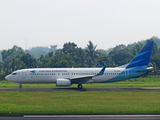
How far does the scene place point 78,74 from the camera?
45719 mm

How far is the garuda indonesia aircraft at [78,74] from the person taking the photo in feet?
145

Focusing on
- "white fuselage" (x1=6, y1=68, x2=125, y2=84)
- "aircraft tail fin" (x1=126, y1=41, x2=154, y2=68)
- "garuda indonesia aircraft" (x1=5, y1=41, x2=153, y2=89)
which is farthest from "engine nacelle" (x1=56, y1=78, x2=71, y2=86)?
"aircraft tail fin" (x1=126, y1=41, x2=154, y2=68)

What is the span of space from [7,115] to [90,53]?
106 meters

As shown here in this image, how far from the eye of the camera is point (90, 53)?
411 feet

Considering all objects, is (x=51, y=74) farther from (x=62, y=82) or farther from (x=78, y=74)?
(x=78, y=74)

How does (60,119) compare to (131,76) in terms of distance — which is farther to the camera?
(131,76)

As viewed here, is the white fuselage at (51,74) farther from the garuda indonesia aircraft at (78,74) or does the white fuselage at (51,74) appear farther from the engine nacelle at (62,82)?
the engine nacelle at (62,82)

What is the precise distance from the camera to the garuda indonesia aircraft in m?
44.3

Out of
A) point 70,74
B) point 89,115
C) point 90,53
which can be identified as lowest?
point 89,115

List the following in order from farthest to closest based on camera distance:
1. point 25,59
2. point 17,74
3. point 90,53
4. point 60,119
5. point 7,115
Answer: point 90,53
point 25,59
point 17,74
point 7,115
point 60,119

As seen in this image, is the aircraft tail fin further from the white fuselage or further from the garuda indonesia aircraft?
the white fuselage

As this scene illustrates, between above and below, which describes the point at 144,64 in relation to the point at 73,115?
above

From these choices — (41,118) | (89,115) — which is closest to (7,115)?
(41,118)

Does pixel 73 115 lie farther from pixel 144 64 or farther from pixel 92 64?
pixel 92 64
